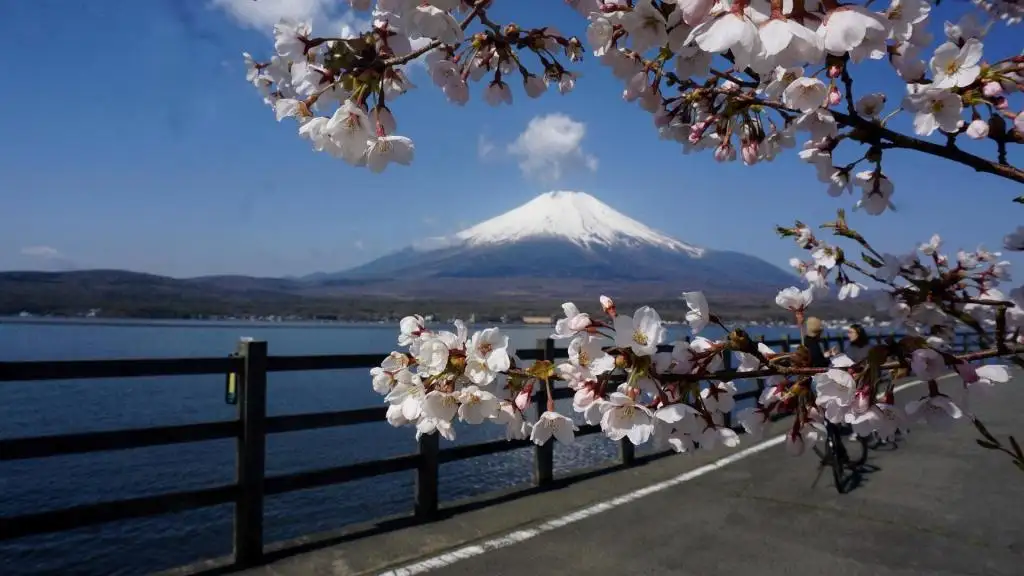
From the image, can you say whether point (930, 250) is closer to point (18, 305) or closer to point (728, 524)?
point (728, 524)

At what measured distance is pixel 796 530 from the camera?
15.4 feet

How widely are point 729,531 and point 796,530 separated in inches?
19.2

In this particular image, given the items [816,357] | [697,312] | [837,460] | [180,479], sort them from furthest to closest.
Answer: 1. [180,479]
2. [837,460]
3. [816,357]
4. [697,312]

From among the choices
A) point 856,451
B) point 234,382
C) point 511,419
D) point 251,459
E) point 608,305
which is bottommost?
point 856,451

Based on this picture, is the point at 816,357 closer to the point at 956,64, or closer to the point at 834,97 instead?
the point at 834,97

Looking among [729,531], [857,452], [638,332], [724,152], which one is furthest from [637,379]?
[857,452]

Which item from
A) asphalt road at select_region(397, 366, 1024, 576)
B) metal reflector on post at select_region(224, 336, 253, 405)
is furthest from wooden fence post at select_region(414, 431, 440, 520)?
metal reflector on post at select_region(224, 336, 253, 405)

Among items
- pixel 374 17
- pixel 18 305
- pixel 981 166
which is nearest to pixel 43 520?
pixel 374 17

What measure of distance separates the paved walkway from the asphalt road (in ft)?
0.04

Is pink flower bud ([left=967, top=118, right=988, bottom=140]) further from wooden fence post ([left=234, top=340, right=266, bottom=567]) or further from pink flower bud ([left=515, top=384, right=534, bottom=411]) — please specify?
wooden fence post ([left=234, top=340, right=266, bottom=567])

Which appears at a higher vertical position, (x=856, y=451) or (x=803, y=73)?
(x=803, y=73)

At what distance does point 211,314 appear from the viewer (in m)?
127

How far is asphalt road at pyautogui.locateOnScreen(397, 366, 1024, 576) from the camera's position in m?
4.01

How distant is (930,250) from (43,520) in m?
4.06
